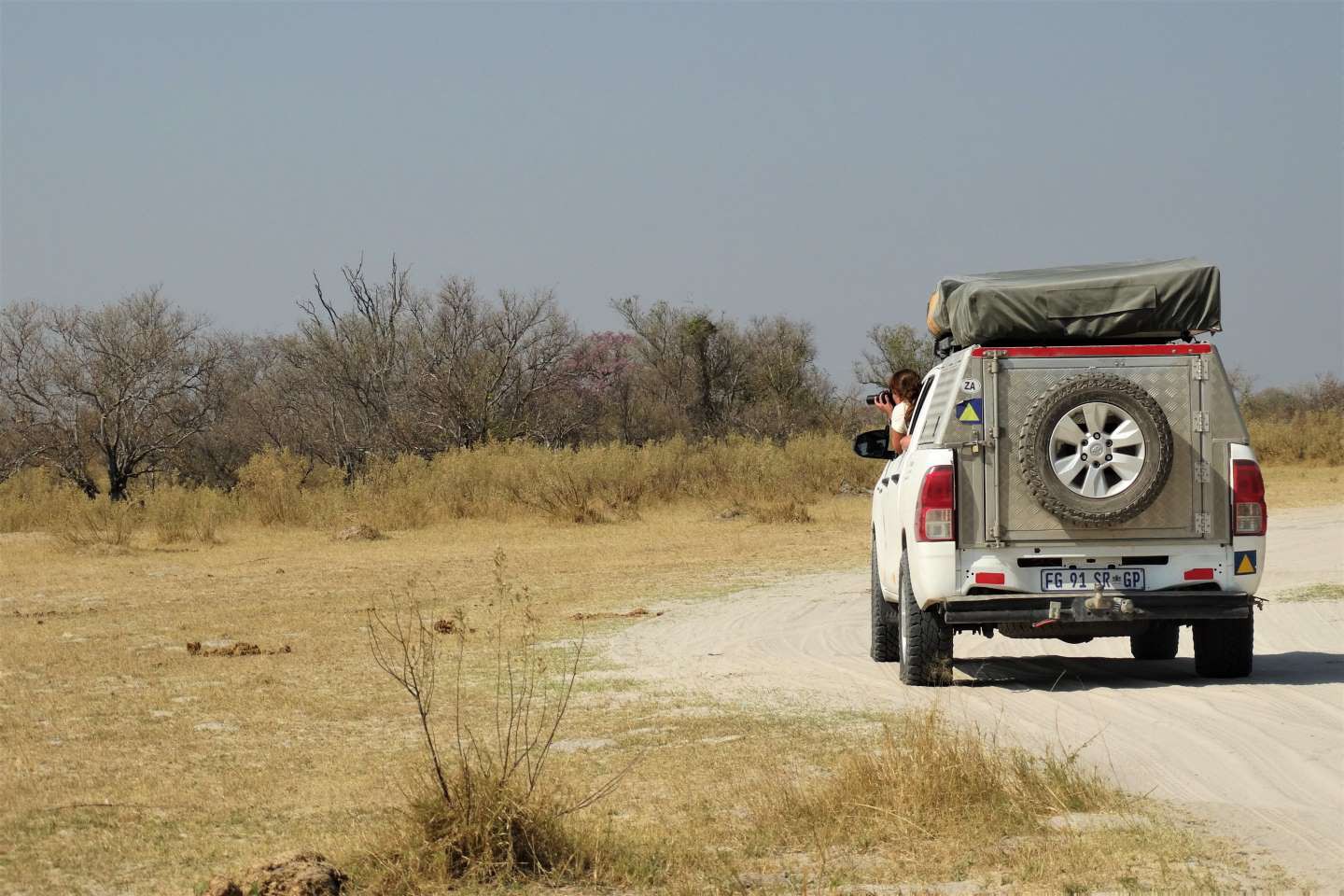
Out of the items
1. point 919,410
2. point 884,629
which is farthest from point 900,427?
point 884,629

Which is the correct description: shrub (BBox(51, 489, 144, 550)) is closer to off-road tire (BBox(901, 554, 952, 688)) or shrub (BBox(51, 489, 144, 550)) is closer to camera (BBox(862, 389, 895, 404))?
camera (BBox(862, 389, 895, 404))

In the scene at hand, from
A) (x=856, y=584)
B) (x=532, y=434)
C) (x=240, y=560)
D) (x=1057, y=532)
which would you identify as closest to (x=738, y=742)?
(x=1057, y=532)

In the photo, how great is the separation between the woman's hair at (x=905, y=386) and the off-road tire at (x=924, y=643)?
2.15m

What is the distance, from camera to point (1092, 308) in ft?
Answer: 30.6

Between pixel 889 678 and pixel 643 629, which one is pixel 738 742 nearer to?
pixel 889 678

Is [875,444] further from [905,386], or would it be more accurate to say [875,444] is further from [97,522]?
[97,522]

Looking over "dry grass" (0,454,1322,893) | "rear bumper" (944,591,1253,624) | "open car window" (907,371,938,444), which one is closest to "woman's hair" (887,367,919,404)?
"open car window" (907,371,938,444)

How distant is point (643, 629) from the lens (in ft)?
45.3

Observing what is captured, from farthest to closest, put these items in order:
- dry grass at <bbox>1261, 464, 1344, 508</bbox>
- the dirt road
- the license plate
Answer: dry grass at <bbox>1261, 464, 1344, 508</bbox> < the license plate < the dirt road

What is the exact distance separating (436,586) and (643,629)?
5022mm

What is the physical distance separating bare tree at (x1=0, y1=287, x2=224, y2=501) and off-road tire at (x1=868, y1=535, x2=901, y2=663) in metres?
32.9

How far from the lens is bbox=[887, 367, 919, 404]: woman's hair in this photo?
447 inches

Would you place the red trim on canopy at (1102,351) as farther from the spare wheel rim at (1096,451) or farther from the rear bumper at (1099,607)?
the rear bumper at (1099,607)

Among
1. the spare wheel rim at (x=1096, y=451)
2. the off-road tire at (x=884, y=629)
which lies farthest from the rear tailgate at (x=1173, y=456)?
the off-road tire at (x=884, y=629)
